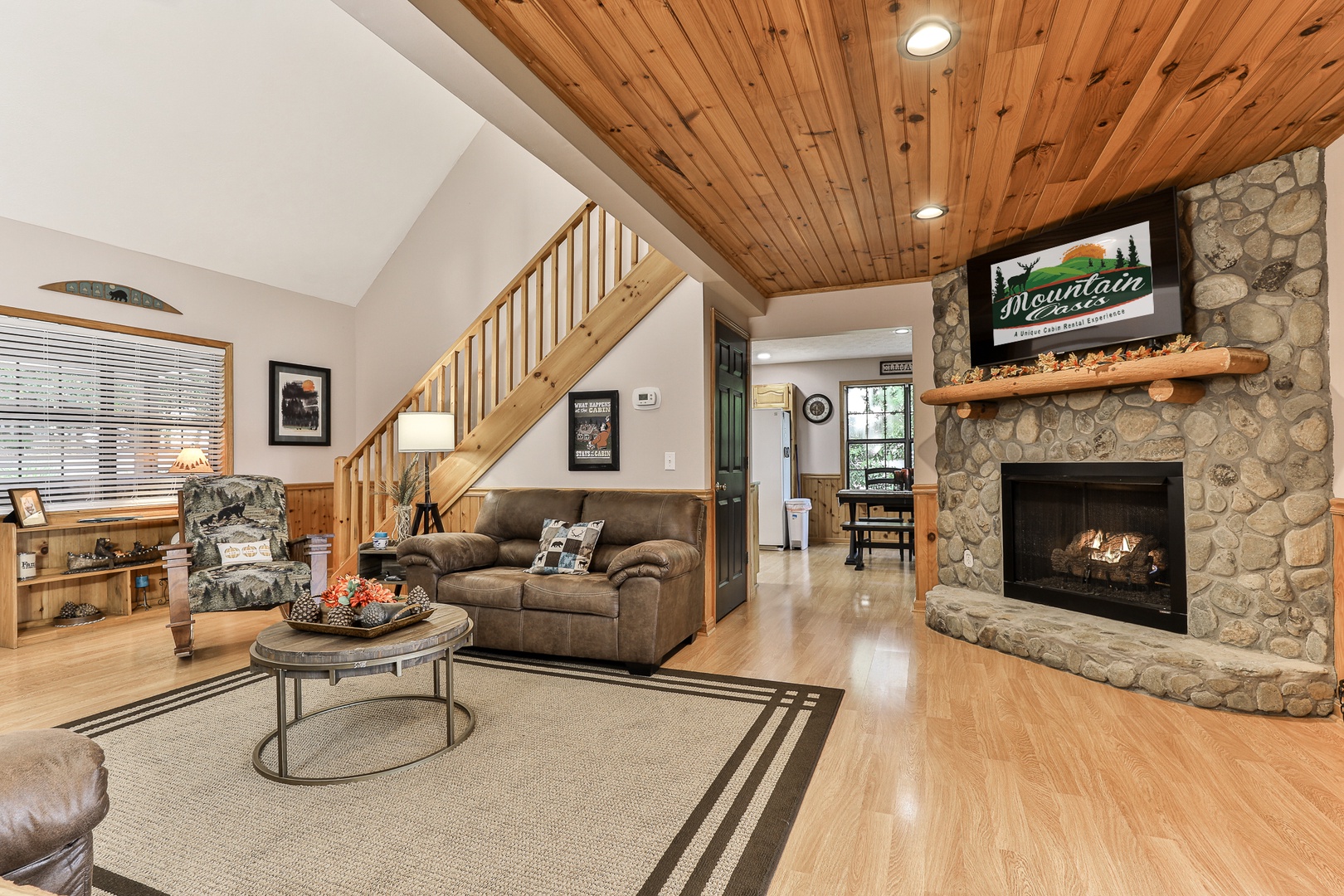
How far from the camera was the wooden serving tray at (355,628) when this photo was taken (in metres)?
2.44

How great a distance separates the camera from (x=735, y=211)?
3.46 m

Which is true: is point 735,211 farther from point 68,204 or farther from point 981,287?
point 68,204

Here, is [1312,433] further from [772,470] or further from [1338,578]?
[772,470]

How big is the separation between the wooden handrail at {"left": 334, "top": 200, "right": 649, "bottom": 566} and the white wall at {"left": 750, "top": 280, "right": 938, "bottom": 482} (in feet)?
4.00

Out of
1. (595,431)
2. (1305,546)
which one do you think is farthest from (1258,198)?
(595,431)

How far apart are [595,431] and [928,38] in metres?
3.13

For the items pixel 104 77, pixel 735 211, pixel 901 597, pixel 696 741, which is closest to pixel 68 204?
pixel 104 77

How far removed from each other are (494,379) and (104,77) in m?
2.92

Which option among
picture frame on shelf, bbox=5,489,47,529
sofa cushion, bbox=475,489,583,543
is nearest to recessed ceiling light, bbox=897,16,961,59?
sofa cushion, bbox=475,489,583,543

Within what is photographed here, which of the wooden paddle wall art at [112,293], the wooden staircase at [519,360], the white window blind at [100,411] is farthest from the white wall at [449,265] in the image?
the wooden paddle wall art at [112,293]

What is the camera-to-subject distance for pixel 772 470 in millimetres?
8195

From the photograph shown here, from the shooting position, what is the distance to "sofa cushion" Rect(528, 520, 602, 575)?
3875 millimetres

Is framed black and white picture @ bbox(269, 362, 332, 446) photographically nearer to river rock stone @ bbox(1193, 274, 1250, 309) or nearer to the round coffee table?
the round coffee table

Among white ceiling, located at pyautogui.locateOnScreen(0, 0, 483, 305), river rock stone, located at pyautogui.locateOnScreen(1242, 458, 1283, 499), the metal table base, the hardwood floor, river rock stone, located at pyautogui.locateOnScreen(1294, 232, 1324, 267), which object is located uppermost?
white ceiling, located at pyautogui.locateOnScreen(0, 0, 483, 305)
